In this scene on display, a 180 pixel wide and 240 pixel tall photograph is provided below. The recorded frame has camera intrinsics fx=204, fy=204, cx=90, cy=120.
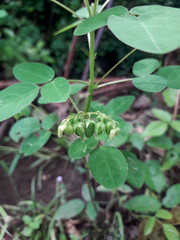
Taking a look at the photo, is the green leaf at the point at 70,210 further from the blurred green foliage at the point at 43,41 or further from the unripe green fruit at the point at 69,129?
the blurred green foliage at the point at 43,41

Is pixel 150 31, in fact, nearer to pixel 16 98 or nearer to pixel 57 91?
pixel 57 91

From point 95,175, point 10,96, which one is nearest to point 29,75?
point 10,96

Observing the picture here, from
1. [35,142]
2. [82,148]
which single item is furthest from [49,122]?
[82,148]

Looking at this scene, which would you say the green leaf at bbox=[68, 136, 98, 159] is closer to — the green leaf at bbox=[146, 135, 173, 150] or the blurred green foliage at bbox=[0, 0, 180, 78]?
the green leaf at bbox=[146, 135, 173, 150]

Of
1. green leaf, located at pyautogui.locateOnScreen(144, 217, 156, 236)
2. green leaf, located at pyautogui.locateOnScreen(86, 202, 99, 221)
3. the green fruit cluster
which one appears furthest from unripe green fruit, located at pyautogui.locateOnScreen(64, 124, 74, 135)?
green leaf, located at pyautogui.locateOnScreen(144, 217, 156, 236)

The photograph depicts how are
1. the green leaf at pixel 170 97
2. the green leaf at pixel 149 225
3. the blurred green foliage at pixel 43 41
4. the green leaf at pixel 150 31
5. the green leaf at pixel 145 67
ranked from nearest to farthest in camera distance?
the green leaf at pixel 150 31
the green leaf at pixel 145 67
the green leaf at pixel 149 225
the green leaf at pixel 170 97
the blurred green foliage at pixel 43 41

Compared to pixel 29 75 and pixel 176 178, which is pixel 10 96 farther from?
pixel 176 178

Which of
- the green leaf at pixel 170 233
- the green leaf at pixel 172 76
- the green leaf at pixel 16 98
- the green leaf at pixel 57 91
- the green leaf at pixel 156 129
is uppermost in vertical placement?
the green leaf at pixel 57 91

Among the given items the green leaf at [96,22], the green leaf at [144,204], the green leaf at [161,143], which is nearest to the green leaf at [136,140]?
the green leaf at [161,143]
